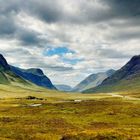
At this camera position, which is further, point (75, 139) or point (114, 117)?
point (114, 117)

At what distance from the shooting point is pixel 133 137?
60.6 meters

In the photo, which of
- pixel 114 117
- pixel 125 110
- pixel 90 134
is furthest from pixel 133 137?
pixel 125 110

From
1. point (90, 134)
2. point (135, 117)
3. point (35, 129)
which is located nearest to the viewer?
point (90, 134)

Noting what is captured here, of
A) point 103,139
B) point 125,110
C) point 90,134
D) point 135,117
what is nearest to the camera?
point 103,139

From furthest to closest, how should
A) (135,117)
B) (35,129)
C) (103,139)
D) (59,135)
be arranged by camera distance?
(135,117) → (35,129) → (59,135) → (103,139)

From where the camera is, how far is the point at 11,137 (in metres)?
65.9

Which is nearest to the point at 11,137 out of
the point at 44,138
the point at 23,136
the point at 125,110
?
the point at 23,136

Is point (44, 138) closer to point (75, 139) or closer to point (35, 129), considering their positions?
point (75, 139)

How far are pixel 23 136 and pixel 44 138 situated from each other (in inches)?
191

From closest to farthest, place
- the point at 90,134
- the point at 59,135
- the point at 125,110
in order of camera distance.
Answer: the point at 90,134 → the point at 59,135 → the point at 125,110

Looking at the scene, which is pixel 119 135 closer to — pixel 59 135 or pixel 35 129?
pixel 59 135

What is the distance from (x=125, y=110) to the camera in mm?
125875

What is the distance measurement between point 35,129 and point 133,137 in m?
24.7

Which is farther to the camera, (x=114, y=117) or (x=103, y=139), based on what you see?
(x=114, y=117)
